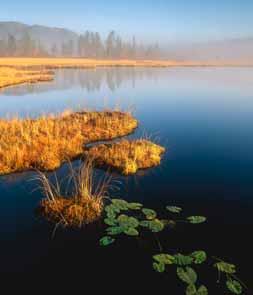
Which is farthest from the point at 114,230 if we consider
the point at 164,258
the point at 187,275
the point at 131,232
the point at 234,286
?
the point at 234,286

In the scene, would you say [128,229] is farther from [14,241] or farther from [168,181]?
[168,181]

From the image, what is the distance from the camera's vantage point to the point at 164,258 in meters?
8.06

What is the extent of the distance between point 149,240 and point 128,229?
0.69 meters

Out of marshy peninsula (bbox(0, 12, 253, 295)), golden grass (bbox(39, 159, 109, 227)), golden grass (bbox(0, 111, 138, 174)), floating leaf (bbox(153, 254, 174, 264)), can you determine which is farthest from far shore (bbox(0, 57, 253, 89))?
floating leaf (bbox(153, 254, 174, 264))

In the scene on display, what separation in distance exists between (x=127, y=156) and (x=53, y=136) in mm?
4848

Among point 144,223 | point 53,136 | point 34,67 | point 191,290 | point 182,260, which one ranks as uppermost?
point 34,67

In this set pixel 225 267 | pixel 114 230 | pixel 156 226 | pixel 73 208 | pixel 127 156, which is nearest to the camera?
pixel 225 267

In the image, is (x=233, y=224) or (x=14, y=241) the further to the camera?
(x=233, y=224)

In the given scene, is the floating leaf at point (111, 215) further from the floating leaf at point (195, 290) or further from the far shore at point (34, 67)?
the far shore at point (34, 67)

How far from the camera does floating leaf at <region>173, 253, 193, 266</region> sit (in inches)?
311

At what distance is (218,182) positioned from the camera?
13.3 m

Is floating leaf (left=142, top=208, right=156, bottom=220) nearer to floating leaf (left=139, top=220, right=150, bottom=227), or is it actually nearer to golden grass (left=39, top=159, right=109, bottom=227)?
floating leaf (left=139, top=220, right=150, bottom=227)

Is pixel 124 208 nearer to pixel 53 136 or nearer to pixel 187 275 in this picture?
pixel 187 275

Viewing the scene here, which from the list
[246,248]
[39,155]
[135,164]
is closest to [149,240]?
[246,248]
